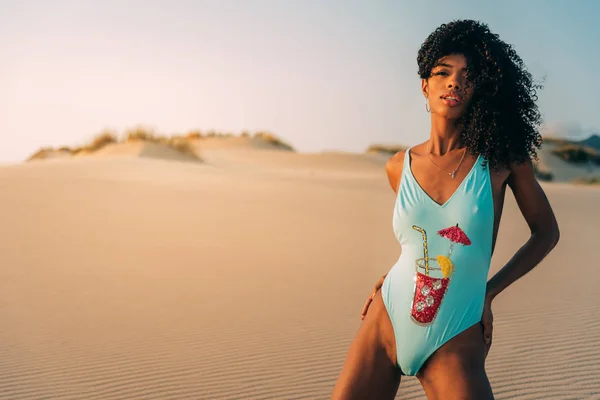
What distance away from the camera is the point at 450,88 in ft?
8.67

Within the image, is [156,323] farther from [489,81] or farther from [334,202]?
[334,202]

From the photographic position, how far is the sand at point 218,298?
5523 mm

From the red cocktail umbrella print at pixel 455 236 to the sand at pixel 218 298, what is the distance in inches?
114

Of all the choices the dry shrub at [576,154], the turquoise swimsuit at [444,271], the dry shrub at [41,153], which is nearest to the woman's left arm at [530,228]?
the turquoise swimsuit at [444,271]

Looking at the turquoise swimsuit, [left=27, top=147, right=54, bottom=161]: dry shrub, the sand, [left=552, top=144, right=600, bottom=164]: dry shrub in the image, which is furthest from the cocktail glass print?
[left=552, top=144, right=600, bottom=164]: dry shrub

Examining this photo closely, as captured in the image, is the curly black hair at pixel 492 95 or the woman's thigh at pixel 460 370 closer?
the woman's thigh at pixel 460 370

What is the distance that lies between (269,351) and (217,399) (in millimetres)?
1232

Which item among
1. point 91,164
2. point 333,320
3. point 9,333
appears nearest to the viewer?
point 9,333

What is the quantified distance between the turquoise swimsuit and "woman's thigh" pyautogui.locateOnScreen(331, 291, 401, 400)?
4 cm

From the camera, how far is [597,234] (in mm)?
14844

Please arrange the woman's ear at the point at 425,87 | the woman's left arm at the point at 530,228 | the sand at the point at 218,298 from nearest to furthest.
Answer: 1. the woman's left arm at the point at 530,228
2. the woman's ear at the point at 425,87
3. the sand at the point at 218,298

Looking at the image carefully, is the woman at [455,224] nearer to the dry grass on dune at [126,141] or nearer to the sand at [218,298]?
the sand at [218,298]

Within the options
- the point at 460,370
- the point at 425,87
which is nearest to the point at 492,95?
the point at 425,87

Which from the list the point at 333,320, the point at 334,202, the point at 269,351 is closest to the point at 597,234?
the point at 334,202
